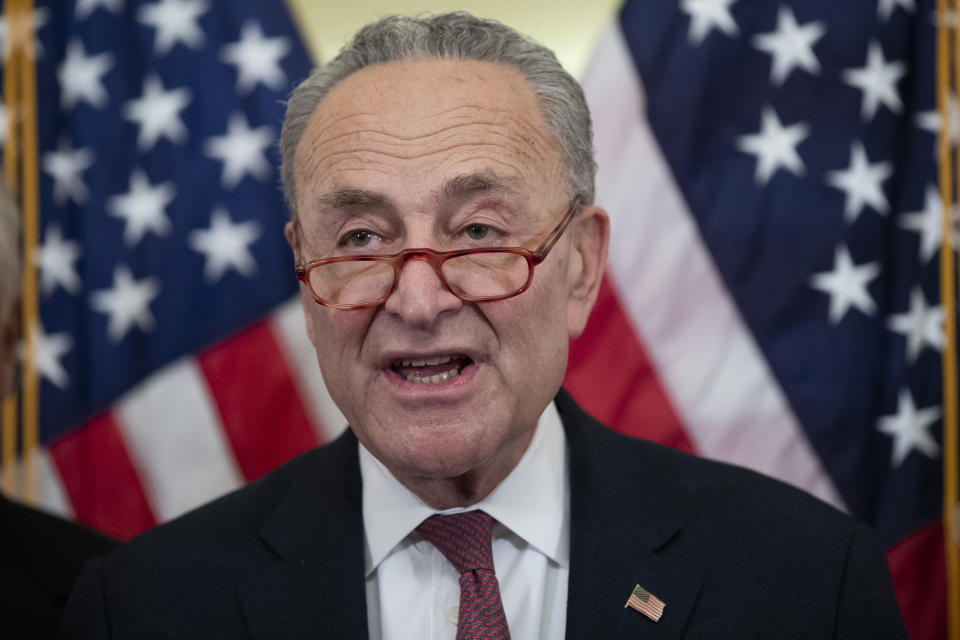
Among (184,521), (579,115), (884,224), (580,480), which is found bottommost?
(184,521)

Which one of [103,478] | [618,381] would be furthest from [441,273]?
[103,478]

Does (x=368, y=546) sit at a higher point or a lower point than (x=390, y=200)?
lower

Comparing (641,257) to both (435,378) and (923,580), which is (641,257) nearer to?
(923,580)

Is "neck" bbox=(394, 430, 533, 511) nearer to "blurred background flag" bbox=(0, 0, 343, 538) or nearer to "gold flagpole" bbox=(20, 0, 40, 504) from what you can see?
"blurred background flag" bbox=(0, 0, 343, 538)

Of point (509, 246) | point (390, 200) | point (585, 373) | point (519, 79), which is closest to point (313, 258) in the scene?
point (390, 200)

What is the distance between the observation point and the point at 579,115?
5.74 ft

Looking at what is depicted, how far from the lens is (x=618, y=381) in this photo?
2.77 m

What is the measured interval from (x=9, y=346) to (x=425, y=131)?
1.04 meters

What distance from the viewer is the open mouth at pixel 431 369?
1530mm

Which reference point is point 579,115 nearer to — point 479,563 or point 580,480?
point 580,480

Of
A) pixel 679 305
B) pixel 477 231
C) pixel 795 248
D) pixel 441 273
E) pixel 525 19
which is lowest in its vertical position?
pixel 441 273

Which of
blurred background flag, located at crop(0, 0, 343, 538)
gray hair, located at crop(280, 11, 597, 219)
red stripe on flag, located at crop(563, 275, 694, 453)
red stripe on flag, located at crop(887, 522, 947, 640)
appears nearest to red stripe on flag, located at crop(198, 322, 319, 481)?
blurred background flag, located at crop(0, 0, 343, 538)

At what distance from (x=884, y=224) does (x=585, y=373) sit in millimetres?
954

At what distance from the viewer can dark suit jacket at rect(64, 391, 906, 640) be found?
5.39 feet
